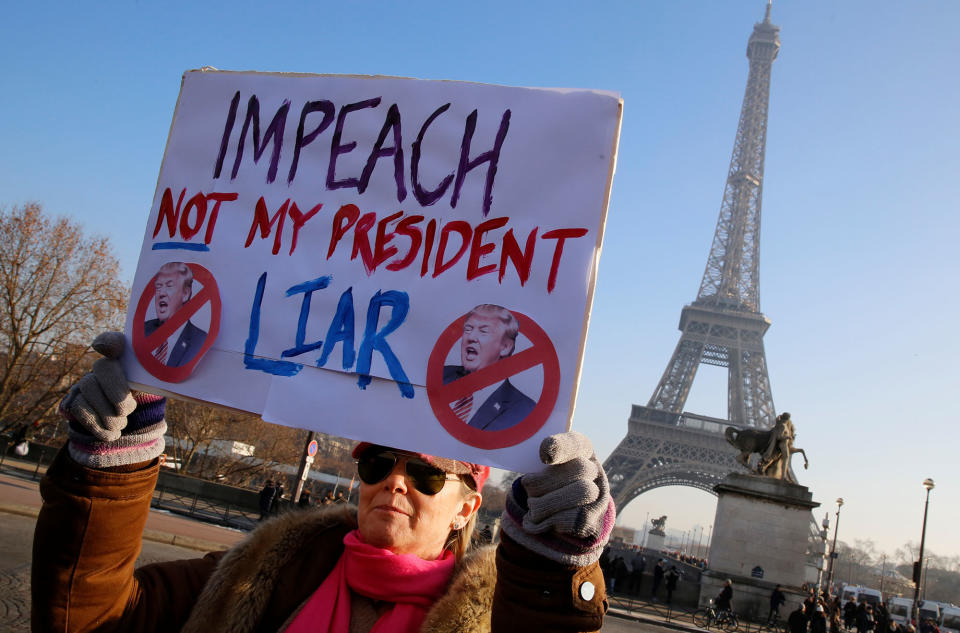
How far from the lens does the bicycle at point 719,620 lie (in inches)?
642

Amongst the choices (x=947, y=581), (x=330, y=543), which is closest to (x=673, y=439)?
(x=330, y=543)

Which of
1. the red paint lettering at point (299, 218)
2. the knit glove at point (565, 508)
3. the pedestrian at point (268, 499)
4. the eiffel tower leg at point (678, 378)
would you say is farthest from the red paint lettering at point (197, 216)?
the eiffel tower leg at point (678, 378)

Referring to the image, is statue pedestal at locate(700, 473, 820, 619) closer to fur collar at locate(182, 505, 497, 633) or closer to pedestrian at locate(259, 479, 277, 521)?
pedestrian at locate(259, 479, 277, 521)

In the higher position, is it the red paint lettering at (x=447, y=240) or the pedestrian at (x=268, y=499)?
the red paint lettering at (x=447, y=240)

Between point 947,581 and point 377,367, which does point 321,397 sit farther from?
point 947,581

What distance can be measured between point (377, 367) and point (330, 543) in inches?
25.7

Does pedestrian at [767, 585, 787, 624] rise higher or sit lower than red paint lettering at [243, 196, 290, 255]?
lower


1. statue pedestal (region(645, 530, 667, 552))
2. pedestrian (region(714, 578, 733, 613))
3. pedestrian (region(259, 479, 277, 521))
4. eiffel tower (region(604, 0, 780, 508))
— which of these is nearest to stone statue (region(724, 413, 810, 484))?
pedestrian (region(714, 578, 733, 613))

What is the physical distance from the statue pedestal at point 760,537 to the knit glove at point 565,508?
61.1ft

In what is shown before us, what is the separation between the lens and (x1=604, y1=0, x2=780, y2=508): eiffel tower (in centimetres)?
5266

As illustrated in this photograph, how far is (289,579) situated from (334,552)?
170mm

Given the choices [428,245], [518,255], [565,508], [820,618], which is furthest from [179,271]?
[820,618]

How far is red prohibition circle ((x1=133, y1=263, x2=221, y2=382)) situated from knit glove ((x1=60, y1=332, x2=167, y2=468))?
11 cm

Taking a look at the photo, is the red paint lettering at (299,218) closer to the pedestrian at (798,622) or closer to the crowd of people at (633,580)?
the pedestrian at (798,622)
